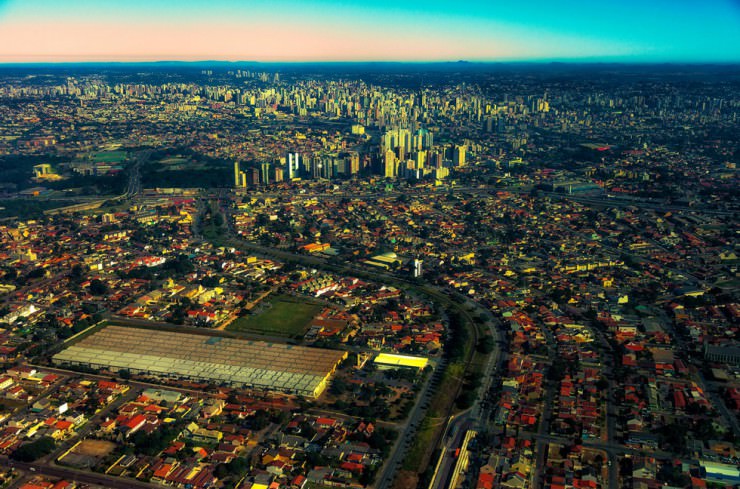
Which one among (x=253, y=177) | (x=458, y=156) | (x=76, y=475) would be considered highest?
(x=458, y=156)

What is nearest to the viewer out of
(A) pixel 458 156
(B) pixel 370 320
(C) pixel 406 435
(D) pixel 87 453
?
(D) pixel 87 453

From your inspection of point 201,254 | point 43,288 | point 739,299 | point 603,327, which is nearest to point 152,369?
point 43,288

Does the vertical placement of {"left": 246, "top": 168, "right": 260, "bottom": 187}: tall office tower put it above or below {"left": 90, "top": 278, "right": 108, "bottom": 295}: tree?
above

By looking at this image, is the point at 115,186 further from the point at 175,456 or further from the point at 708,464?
the point at 708,464

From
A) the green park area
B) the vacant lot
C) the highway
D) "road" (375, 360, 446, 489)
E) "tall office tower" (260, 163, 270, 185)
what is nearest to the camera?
the highway

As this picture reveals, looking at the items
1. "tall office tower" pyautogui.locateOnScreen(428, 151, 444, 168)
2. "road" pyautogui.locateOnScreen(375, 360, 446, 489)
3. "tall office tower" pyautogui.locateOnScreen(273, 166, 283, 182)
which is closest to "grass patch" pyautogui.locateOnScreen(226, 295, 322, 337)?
"road" pyautogui.locateOnScreen(375, 360, 446, 489)

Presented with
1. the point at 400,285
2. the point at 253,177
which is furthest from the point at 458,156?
the point at 400,285

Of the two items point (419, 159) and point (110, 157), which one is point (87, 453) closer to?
point (419, 159)

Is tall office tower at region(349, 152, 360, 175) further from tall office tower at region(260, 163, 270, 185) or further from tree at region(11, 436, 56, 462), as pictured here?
tree at region(11, 436, 56, 462)
